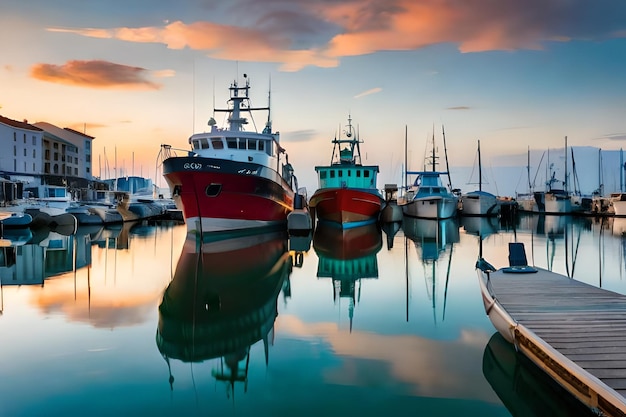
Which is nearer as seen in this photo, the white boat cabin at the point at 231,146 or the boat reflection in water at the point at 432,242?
the boat reflection in water at the point at 432,242

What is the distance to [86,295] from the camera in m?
12.2

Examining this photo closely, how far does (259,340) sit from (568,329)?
4.69m

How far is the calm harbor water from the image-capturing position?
6027 mm

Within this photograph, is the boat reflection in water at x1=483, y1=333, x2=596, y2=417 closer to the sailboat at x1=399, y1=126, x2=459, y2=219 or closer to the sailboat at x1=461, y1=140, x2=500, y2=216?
the sailboat at x1=399, y1=126, x2=459, y2=219

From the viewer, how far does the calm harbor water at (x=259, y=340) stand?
6027 millimetres

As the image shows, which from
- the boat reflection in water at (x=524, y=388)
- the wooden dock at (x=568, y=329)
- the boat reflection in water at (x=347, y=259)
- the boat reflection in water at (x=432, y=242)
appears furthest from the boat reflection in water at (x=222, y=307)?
the boat reflection in water at (x=432, y=242)

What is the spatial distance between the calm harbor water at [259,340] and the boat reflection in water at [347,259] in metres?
0.14

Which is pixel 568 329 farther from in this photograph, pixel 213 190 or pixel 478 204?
pixel 478 204

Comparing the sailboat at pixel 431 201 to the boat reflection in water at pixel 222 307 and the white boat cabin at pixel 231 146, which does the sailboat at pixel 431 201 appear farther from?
the boat reflection in water at pixel 222 307

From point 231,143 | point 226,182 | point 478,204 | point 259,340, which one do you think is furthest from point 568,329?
point 478,204

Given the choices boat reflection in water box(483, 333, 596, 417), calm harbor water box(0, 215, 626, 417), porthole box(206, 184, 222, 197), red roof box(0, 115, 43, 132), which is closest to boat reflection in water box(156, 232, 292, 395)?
calm harbor water box(0, 215, 626, 417)

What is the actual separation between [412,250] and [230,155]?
11.2 metres

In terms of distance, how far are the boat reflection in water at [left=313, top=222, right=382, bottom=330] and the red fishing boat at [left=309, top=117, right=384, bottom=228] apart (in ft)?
5.51

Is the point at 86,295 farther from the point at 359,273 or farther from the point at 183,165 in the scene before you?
the point at 183,165
